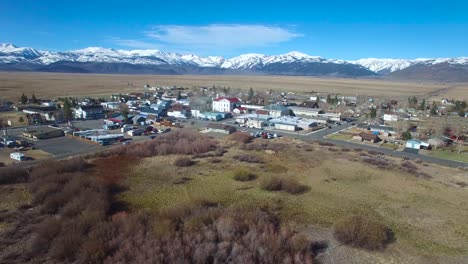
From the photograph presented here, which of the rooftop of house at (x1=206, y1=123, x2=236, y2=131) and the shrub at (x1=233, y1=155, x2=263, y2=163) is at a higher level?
the rooftop of house at (x1=206, y1=123, x2=236, y2=131)

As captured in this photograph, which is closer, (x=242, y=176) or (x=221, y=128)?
(x=242, y=176)

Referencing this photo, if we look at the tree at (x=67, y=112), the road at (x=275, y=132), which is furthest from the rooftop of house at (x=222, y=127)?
the tree at (x=67, y=112)

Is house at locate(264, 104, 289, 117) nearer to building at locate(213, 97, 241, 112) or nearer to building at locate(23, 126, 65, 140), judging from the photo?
building at locate(213, 97, 241, 112)

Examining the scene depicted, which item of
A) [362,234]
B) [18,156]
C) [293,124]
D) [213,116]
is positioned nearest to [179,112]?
[213,116]

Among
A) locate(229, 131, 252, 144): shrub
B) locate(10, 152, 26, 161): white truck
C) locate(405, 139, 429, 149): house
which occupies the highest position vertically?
locate(405, 139, 429, 149): house

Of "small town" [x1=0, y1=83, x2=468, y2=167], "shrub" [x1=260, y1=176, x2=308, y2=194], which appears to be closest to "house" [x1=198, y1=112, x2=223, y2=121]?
"small town" [x1=0, y1=83, x2=468, y2=167]

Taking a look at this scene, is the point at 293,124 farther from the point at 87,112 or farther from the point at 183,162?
the point at 87,112
